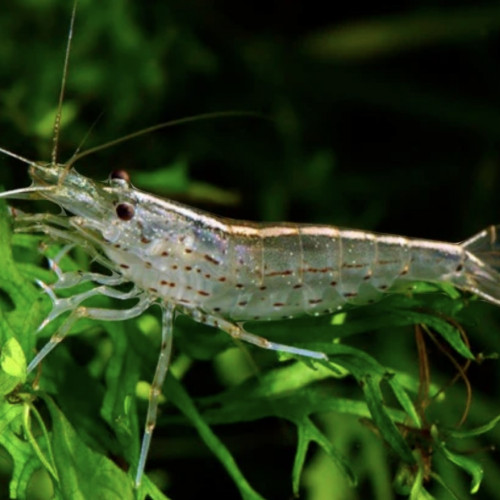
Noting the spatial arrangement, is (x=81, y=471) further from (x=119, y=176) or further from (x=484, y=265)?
(x=484, y=265)

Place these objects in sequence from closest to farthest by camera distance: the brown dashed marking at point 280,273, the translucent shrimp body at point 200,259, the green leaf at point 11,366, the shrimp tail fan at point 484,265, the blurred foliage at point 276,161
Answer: the green leaf at point 11,366, the blurred foliage at point 276,161, the translucent shrimp body at point 200,259, the brown dashed marking at point 280,273, the shrimp tail fan at point 484,265

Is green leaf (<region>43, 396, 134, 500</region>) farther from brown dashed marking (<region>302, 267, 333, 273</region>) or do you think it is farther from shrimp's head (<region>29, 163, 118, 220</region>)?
brown dashed marking (<region>302, 267, 333, 273</region>)

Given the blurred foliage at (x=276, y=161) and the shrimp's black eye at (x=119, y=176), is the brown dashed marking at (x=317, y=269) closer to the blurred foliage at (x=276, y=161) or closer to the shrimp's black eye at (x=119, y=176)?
the blurred foliage at (x=276, y=161)

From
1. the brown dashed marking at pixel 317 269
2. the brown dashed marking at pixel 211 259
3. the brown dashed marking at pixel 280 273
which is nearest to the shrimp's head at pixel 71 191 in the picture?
the brown dashed marking at pixel 211 259

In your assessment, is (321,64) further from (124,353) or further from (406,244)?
(124,353)

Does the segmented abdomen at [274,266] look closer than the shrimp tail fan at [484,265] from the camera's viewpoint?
Yes

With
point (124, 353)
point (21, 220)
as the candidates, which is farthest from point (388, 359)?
point (21, 220)

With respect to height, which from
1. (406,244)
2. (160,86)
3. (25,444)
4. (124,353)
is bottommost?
(25,444)
